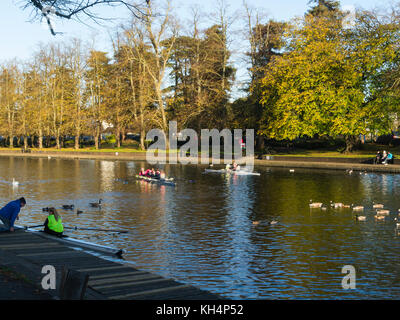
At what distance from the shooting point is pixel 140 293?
10.4 meters

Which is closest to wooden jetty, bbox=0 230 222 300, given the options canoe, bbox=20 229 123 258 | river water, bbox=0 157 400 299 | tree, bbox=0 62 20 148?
canoe, bbox=20 229 123 258

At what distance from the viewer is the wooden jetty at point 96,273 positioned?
1036 cm

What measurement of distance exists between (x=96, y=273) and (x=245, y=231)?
10121mm

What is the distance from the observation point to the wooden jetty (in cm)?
1036

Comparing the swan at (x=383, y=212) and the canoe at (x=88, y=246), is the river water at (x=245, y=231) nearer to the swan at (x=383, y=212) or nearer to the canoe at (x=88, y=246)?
the canoe at (x=88, y=246)

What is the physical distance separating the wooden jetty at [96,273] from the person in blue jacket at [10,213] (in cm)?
141

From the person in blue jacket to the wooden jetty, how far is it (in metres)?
1.41

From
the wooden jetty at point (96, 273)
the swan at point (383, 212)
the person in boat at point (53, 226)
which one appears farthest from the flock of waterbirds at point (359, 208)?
the person in boat at point (53, 226)

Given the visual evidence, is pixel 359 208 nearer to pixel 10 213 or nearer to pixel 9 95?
pixel 10 213

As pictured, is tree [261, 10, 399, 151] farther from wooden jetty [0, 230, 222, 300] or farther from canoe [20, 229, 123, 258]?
wooden jetty [0, 230, 222, 300]

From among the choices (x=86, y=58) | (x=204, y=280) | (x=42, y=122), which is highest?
(x=86, y=58)
